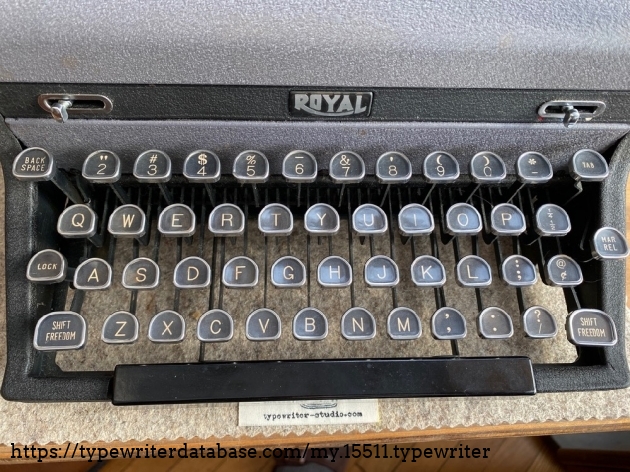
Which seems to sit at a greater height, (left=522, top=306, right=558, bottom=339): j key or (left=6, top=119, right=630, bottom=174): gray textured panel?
(left=6, top=119, right=630, bottom=174): gray textured panel

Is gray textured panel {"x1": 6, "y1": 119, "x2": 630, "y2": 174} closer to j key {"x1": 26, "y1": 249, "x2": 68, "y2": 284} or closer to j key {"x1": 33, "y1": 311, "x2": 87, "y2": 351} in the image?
j key {"x1": 26, "y1": 249, "x2": 68, "y2": 284}

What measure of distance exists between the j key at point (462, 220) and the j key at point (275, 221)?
29 cm

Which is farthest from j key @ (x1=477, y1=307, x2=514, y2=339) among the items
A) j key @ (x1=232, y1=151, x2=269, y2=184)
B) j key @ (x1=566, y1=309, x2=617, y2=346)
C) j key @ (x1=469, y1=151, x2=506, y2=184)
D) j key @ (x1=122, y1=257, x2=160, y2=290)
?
j key @ (x1=122, y1=257, x2=160, y2=290)

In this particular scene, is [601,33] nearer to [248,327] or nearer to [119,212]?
[248,327]

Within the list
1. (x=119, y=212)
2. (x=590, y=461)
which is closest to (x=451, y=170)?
(x=119, y=212)

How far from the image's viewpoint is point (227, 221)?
99 centimetres

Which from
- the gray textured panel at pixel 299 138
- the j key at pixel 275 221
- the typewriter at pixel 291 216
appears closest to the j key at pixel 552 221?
the typewriter at pixel 291 216

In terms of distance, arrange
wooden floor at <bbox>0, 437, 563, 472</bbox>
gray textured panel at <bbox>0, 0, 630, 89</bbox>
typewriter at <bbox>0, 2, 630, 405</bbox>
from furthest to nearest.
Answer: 1. wooden floor at <bbox>0, 437, 563, 472</bbox>
2. typewriter at <bbox>0, 2, 630, 405</bbox>
3. gray textured panel at <bbox>0, 0, 630, 89</bbox>

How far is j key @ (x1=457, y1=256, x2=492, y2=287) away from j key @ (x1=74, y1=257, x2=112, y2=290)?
629 millimetres

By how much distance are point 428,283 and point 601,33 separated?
0.49 metres

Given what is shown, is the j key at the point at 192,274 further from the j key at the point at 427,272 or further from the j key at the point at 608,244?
the j key at the point at 608,244

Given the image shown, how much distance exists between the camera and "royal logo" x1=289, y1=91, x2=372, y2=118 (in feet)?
3.01

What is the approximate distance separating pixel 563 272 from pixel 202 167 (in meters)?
0.68

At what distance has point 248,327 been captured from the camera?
987 millimetres
